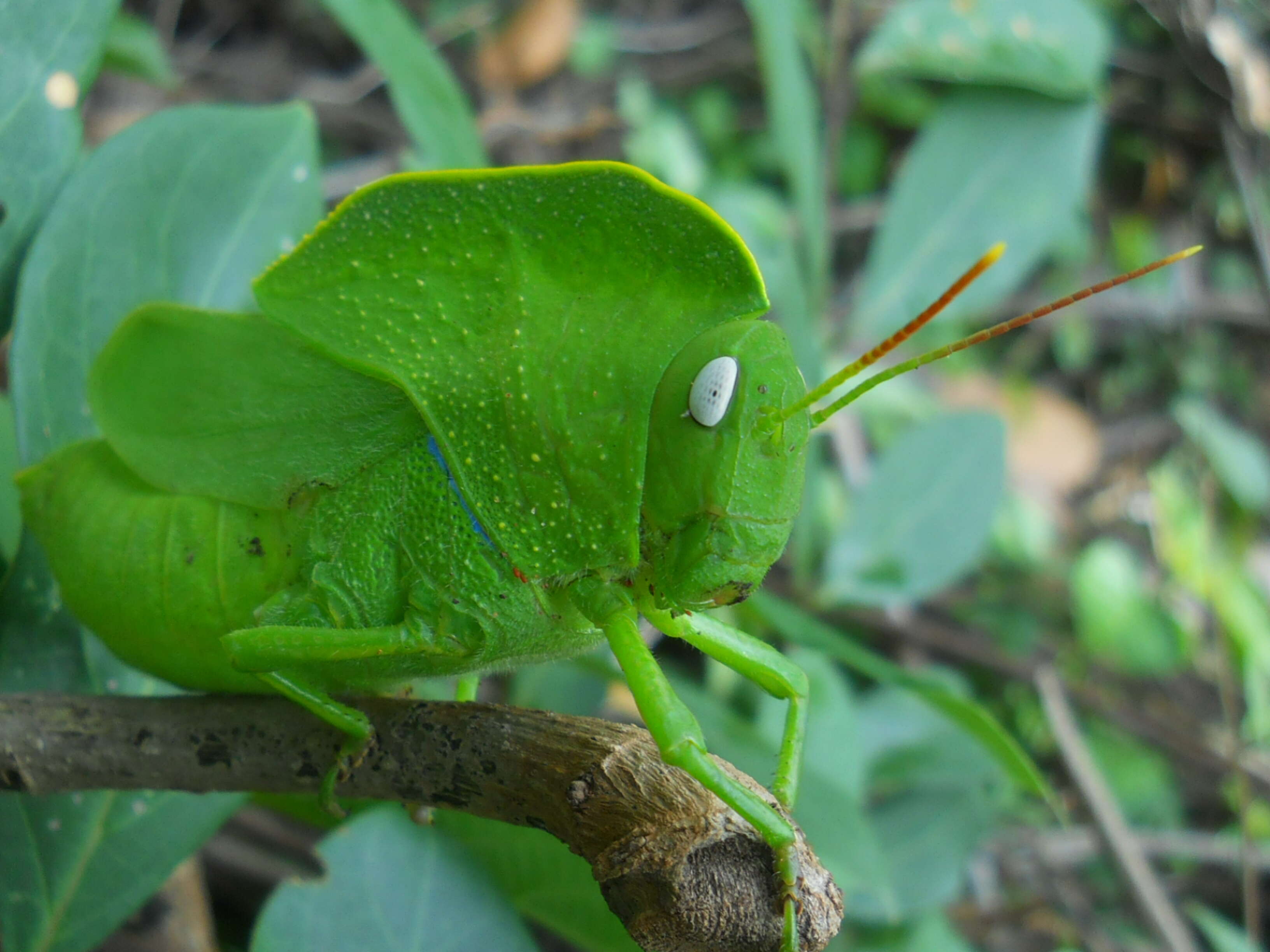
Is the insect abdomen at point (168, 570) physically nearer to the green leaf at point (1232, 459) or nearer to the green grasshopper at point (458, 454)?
the green grasshopper at point (458, 454)

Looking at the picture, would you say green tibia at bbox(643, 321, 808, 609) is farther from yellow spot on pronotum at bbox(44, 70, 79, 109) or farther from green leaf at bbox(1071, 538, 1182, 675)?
green leaf at bbox(1071, 538, 1182, 675)

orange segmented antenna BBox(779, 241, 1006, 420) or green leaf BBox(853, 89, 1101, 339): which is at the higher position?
green leaf BBox(853, 89, 1101, 339)

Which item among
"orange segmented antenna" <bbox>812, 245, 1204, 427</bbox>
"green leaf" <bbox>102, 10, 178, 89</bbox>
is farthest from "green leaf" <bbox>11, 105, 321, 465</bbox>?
"orange segmented antenna" <bbox>812, 245, 1204, 427</bbox>

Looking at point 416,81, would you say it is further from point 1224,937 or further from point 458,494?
point 1224,937

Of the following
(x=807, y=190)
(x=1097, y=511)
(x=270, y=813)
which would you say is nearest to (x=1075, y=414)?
(x=1097, y=511)

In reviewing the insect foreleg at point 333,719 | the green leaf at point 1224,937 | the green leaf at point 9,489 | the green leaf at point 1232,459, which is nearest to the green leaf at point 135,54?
the green leaf at point 9,489

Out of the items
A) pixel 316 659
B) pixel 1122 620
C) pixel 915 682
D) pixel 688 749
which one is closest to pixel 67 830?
pixel 316 659

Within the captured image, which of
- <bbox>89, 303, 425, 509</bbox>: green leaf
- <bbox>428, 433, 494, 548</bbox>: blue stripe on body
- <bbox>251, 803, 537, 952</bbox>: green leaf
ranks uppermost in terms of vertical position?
<bbox>89, 303, 425, 509</bbox>: green leaf
